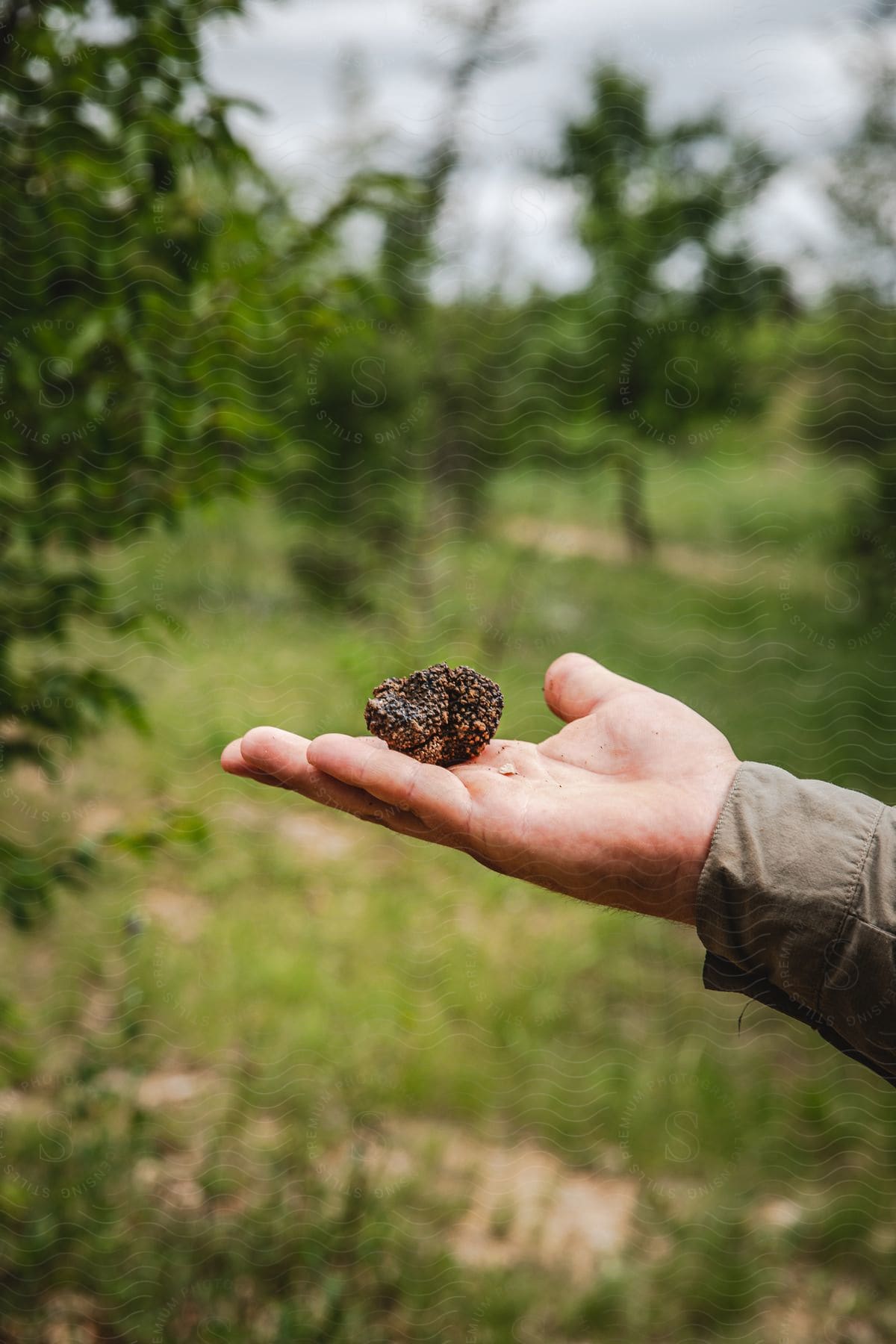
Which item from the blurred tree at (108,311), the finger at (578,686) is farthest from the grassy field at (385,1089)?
the finger at (578,686)

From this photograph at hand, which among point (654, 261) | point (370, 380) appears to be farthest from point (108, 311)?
point (370, 380)

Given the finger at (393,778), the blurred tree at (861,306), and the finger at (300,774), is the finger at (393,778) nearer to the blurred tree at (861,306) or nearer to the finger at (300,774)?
the finger at (300,774)

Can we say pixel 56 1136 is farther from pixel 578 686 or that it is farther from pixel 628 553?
pixel 628 553

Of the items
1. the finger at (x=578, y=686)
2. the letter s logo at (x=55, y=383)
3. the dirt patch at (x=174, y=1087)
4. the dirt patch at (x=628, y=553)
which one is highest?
the dirt patch at (x=628, y=553)

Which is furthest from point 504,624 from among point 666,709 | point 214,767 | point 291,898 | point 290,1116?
point 666,709

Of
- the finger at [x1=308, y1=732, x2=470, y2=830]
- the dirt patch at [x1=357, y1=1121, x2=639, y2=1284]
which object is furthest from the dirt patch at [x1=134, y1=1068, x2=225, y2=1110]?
the finger at [x1=308, y1=732, x2=470, y2=830]

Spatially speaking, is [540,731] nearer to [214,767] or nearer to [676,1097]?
[676,1097]
